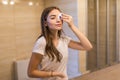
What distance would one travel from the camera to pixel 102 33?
2941mm

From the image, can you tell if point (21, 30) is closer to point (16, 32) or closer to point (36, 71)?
point (16, 32)

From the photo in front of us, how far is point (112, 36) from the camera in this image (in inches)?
115

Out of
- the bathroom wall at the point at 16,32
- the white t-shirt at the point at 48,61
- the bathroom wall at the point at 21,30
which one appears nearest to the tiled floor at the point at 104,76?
the white t-shirt at the point at 48,61

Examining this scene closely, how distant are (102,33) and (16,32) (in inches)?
50.0

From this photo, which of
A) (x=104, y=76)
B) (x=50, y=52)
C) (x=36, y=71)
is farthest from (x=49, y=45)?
(x=104, y=76)

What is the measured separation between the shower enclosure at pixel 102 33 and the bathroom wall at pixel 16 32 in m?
0.90

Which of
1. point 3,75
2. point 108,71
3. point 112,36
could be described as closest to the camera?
point 108,71

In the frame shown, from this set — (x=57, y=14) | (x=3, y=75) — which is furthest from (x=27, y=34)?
(x=57, y=14)

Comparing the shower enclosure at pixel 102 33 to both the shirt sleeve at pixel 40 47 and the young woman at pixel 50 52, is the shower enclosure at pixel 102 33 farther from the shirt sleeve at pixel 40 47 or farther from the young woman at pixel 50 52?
the shirt sleeve at pixel 40 47

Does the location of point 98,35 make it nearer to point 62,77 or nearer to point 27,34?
point 27,34

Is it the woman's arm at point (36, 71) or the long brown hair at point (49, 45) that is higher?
the long brown hair at point (49, 45)

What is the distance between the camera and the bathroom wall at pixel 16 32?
2.69m

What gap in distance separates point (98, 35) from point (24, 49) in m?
1.13

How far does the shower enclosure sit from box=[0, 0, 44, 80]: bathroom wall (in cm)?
90
